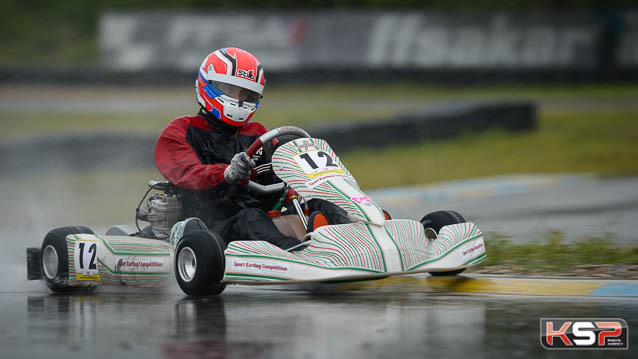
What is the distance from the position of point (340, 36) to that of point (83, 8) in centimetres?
1600

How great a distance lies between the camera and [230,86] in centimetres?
739

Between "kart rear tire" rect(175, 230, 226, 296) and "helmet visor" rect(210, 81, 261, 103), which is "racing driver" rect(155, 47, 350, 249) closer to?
"helmet visor" rect(210, 81, 261, 103)

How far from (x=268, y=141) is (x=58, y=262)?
1670mm

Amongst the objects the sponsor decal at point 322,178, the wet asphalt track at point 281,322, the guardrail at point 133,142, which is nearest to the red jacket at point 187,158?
the sponsor decal at point 322,178

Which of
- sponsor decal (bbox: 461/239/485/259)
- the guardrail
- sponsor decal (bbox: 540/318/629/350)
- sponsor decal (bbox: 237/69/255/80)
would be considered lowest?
sponsor decal (bbox: 540/318/629/350)

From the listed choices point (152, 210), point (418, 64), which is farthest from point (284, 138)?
point (418, 64)

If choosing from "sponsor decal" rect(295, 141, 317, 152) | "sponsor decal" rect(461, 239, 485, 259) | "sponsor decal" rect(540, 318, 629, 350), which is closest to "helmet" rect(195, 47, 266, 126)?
"sponsor decal" rect(295, 141, 317, 152)

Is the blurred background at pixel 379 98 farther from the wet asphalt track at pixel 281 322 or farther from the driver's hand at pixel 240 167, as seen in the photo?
the driver's hand at pixel 240 167

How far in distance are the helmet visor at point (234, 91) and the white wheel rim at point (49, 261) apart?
5.24ft

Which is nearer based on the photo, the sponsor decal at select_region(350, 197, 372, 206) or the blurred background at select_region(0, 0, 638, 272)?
the sponsor decal at select_region(350, 197, 372, 206)

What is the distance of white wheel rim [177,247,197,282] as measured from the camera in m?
6.59

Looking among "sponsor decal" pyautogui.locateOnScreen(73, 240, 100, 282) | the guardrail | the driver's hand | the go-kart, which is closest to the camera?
the go-kart

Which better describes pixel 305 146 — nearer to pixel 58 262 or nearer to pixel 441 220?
pixel 441 220

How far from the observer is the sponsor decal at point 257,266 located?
6.27 m
